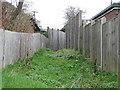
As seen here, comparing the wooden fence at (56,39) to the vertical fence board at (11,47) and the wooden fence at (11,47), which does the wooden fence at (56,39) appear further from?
the vertical fence board at (11,47)

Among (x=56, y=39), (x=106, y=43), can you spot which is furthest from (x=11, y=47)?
(x=56, y=39)

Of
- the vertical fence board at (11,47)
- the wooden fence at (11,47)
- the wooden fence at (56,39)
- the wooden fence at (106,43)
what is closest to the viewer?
the wooden fence at (106,43)

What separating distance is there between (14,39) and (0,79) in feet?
11.3

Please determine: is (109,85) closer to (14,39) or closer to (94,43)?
(94,43)

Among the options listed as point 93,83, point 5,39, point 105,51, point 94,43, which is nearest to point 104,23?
point 105,51

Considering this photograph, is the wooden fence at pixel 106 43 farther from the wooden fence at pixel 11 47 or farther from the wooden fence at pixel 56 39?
the wooden fence at pixel 56 39

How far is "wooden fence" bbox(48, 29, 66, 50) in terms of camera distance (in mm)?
17547

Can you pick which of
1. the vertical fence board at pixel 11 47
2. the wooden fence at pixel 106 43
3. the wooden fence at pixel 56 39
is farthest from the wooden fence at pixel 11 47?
the wooden fence at pixel 56 39

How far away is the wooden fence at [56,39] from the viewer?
17.5 m

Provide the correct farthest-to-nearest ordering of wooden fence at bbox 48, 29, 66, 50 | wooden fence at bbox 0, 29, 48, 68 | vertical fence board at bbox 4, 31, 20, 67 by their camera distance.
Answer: wooden fence at bbox 48, 29, 66, 50 → vertical fence board at bbox 4, 31, 20, 67 → wooden fence at bbox 0, 29, 48, 68

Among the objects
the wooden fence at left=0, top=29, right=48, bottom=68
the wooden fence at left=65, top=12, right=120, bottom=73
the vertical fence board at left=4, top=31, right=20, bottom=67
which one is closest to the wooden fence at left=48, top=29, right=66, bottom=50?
the wooden fence at left=0, top=29, right=48, bottom=68

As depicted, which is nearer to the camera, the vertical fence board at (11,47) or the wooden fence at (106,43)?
the wooden fence at (106,43)

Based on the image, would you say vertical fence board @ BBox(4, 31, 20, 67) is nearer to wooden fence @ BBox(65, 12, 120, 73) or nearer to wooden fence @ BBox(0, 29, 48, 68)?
wooden fence @ BBox(0, 29, 48, 68)

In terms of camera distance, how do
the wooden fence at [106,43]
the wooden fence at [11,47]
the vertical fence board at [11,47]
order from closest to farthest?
the wooden fence at [106,43] < the wooden fence at [11,47] < the vertical fence board at [11,47]
